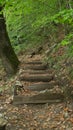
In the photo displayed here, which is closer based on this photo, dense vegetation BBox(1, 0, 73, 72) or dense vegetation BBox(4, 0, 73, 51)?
dense vegetation BBox(1, 0, 73, 72)

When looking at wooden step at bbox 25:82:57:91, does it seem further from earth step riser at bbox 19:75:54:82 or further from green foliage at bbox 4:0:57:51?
green foliage at bbox 4:0:57:51

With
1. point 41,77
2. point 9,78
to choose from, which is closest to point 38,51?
point 9,78

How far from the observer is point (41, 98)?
317 inches

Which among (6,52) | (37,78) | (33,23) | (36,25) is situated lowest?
(37,78)

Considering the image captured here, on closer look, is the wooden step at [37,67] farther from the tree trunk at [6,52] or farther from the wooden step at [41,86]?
the wooden step at [41,86]

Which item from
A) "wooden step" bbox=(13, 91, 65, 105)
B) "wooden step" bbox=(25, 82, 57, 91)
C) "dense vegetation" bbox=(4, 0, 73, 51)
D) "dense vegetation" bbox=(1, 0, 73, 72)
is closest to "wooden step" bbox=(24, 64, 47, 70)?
"dense vegetation" bbox=(1, 0, 73, 72)

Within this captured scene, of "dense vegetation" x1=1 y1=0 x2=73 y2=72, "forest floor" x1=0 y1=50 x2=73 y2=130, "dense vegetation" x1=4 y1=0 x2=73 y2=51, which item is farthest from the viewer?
"dense vegetation" x1=4 y1=0 x2=73 y2=51

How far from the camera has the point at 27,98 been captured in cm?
816

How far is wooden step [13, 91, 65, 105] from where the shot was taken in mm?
7966

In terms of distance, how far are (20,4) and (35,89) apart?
4.02 meters

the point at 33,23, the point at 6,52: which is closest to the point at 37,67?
the point at 6,52

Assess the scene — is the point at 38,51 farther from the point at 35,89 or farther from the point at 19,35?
the point at 35,89

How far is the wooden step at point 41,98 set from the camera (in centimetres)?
797

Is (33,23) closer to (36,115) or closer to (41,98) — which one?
(41,98)
